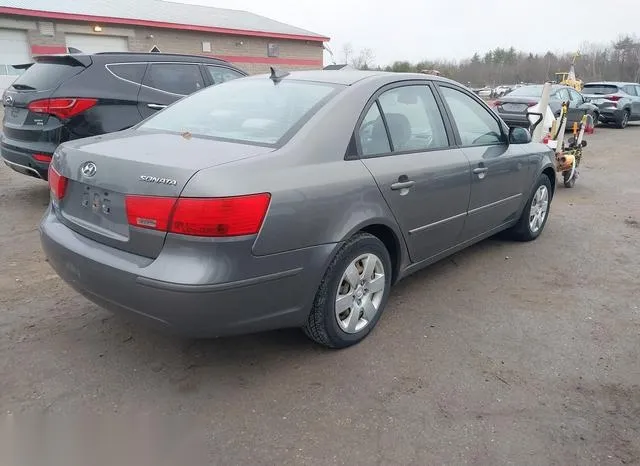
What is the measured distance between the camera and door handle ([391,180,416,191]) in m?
3.22

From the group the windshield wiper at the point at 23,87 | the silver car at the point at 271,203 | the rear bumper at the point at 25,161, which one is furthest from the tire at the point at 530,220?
the windshield wiper at the point at 23,87

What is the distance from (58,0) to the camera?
70.1ft

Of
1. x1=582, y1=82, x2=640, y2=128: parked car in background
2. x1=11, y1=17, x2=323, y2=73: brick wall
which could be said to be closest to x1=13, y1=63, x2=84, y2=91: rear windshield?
x1=11, y1=17, x2=323, y2=73: brick wall

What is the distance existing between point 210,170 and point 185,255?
0.40 metres

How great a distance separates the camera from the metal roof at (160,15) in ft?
63.5

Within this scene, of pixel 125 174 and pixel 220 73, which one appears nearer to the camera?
pixel 125 174

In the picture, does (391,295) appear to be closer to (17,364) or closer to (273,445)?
(273,445)

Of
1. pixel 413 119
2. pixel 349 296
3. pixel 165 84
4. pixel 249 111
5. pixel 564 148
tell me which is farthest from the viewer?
pixel 564 148

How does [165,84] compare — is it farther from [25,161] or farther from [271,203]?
[271,203]

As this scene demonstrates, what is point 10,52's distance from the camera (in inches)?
744

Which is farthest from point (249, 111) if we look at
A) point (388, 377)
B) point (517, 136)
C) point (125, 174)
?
point (517, 136)

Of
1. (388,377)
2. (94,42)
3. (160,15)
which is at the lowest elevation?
(388,377)

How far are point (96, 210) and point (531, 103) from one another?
12.9 meters

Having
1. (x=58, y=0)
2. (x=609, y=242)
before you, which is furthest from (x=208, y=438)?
(x=58, y=0)
